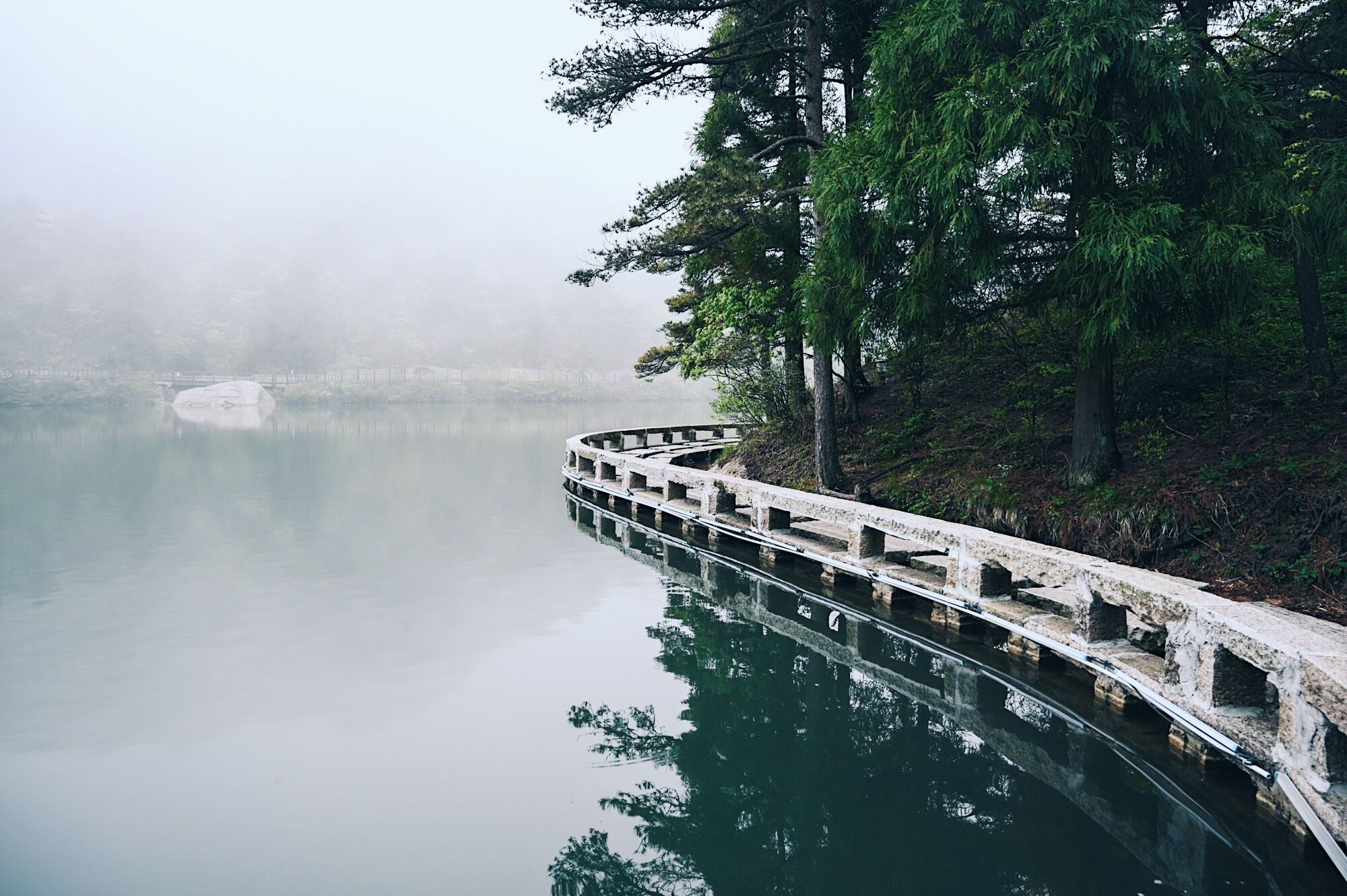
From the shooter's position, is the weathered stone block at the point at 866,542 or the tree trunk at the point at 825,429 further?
the tree trunk at the point at 825,429

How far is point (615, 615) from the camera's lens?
10.0m

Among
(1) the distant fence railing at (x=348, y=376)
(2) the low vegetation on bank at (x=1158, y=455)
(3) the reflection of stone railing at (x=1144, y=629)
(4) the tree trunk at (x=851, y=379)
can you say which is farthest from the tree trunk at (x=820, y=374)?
(1) the distant fence railing at (x=348, y=376)

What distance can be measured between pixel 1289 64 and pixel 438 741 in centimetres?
1235

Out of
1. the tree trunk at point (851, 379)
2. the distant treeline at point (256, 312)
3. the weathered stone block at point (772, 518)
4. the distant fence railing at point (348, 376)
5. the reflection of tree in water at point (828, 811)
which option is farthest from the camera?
the distant treeline at point (256, 312)

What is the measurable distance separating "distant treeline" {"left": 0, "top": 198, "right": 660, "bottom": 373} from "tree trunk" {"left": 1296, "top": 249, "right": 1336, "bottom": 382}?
89.8 m

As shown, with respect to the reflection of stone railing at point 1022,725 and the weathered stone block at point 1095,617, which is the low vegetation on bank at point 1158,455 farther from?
the reflection of stone railing at point 1022,725

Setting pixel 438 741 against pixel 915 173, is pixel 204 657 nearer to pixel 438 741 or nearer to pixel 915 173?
A: pixel 438 741

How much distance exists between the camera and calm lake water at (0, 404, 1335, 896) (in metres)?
4.59

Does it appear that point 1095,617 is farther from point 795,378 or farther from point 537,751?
point 795,378

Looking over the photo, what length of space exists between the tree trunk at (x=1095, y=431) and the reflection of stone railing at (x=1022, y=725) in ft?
9.29

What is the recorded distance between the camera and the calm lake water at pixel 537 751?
4.59 m

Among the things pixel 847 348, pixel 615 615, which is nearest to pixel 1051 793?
pixel 615 615

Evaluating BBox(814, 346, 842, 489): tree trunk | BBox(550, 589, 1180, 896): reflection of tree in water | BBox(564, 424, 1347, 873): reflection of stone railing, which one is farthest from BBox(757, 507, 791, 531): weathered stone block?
BBox(550, 589, 1180, 896): reflection of tree in water

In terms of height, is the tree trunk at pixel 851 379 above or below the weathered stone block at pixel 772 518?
above
